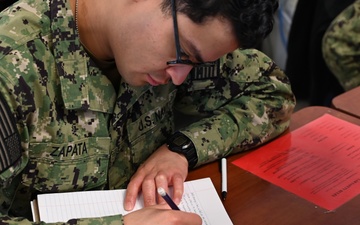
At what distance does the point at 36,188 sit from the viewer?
3.95 feet

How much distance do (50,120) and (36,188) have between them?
15cm

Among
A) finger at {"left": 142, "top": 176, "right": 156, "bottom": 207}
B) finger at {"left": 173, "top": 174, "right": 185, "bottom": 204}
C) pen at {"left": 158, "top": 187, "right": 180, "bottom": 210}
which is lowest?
finger at {"left": 173, "top": 174, "right": 185, "bottom": 204}

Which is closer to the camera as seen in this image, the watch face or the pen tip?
the pen tip

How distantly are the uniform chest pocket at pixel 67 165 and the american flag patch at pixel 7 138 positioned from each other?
3.3 inches

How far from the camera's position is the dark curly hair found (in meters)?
1.05

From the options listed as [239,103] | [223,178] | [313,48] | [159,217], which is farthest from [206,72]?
[313,48]

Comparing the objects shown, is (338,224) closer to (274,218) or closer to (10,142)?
(274,218)

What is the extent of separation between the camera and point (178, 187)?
4.06ft

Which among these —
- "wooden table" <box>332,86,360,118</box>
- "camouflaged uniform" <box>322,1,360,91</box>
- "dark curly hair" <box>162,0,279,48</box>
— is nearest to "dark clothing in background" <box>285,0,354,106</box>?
"camouflaged uniform" <box>322,1,360,91</box>

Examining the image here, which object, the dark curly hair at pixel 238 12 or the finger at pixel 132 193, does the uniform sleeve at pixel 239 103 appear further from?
the dark curly hair at pixel 238 12

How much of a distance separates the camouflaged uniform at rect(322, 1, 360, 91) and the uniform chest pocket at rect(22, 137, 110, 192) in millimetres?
1284

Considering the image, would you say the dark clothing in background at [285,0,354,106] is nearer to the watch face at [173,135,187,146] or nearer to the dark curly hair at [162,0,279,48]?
the watch face at [173,135,187,146]

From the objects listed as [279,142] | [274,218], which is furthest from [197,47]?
[279,142]

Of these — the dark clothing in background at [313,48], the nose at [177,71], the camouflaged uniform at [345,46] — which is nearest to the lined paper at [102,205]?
the nose at [177,71]
